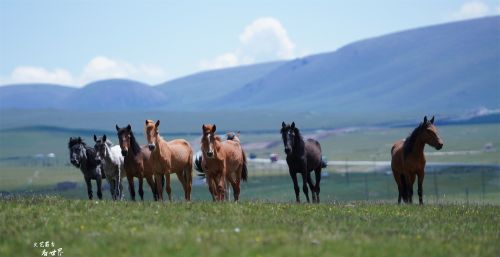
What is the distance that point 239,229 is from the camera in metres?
17.9

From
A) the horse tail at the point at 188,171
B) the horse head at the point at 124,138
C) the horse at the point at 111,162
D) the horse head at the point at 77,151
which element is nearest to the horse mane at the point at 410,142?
the horse tail at the point at 188,171

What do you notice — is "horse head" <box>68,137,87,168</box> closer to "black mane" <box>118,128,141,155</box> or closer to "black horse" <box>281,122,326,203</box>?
"black mane" <box>118,128,141,155</box>

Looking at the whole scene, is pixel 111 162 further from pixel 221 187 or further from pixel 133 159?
pixel 221 187

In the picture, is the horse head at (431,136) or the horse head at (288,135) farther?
the horse head at (288,135)

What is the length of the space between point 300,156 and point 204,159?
4507 mm

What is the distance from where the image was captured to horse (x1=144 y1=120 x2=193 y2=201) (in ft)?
87.7

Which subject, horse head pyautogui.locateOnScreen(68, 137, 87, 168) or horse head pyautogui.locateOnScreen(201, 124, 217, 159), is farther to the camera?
horse head pyautogui.locateOnScreen(68, 137, 87, 168)

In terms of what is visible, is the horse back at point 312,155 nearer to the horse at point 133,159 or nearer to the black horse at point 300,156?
the black horse at point 300,156

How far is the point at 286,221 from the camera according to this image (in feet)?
65.2

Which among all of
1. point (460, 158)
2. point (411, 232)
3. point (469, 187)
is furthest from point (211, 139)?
point (460, 158)

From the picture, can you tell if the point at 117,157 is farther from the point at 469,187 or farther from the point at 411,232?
the point at 469,187

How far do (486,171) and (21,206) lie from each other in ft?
422

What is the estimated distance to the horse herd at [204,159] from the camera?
2673 centimetres

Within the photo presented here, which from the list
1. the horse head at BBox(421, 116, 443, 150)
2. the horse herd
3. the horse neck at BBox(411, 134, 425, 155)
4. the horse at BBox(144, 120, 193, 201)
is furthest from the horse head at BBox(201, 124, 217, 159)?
the horse head at BBox(421, 116, 443, 150)
